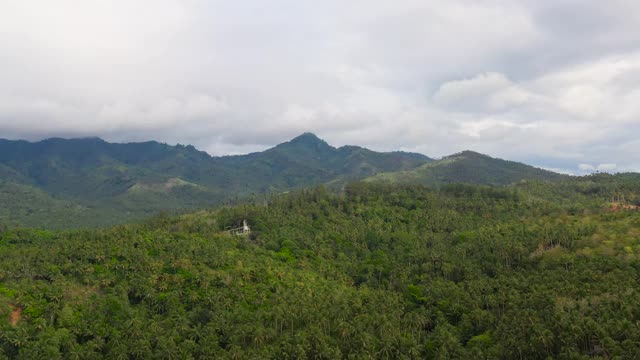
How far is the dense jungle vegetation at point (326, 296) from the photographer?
92.1 m

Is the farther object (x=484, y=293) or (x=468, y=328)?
(x=484, y=293)

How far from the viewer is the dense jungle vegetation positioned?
92062 mm

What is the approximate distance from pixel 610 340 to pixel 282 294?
7587 centimetres

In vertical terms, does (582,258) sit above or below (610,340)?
above

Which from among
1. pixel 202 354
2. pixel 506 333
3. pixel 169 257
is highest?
pixel 169 257

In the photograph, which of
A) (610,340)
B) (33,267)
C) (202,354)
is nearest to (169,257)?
(33,267)

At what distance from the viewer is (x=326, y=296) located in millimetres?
121500

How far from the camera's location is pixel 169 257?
13562cm

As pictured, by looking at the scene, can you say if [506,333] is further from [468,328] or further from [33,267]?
[33,267]

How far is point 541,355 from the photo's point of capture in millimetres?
86438

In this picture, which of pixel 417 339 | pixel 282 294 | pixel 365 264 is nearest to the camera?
pixel 417 339

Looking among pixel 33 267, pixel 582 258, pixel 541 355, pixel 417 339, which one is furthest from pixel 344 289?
pixel 33 267

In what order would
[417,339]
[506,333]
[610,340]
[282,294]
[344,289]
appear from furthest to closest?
[344,289] < [282,294] < [417,339] < [506,333] < [610,340]

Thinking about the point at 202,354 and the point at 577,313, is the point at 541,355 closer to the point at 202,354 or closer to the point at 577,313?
the point at 577,313
